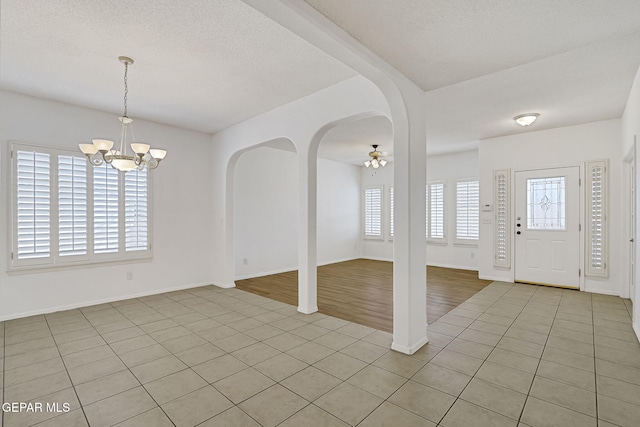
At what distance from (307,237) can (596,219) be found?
15.8 feet

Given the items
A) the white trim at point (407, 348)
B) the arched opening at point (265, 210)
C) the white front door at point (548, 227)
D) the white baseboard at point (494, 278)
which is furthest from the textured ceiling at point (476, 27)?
the white baseboard at point (494, 278)

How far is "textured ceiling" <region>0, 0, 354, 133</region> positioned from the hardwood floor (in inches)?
117

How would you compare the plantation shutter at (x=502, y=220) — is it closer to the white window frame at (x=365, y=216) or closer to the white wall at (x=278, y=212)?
the white window frame at (x=365, y=216)

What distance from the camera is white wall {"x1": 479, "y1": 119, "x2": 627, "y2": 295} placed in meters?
4.89

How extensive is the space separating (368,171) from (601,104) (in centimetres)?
575

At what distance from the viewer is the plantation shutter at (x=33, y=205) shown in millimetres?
3953

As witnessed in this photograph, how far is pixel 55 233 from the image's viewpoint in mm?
4188

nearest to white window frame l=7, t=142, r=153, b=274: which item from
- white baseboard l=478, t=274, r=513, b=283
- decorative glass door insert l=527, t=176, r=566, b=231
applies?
white baseboard l=478, t=274, r=513, b=283

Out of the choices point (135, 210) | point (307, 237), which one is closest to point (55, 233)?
point (135, 210)

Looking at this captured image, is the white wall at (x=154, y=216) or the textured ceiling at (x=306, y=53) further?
the white wall at (x=154, y=216)

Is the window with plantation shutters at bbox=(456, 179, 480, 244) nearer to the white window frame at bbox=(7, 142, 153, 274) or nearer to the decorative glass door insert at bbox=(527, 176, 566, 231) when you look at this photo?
the decorative glass door insert at bbox=(527, 176, 566, 231)

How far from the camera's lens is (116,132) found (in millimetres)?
4781

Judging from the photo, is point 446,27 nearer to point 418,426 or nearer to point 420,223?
point 420,223

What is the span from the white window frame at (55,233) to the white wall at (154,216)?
63 mm
